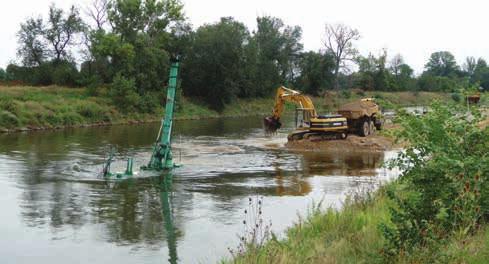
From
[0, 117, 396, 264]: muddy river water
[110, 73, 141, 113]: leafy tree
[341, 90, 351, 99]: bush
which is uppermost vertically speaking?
[341, 90, 351, 99]: bush

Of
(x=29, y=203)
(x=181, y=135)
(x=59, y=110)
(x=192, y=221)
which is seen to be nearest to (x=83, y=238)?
(x=192, y=221)

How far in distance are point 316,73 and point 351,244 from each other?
7520 cm

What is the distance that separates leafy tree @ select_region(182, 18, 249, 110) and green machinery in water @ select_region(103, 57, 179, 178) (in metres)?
43.1

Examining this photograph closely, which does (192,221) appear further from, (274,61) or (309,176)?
(274,61)

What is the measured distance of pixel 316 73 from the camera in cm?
8250

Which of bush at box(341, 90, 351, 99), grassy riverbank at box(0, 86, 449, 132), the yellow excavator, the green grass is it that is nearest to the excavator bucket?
the yellow excavator

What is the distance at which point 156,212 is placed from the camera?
1394 cm

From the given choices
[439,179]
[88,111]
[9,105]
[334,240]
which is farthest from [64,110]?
[439,179]

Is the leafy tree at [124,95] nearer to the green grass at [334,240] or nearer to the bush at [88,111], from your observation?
the bush at [88,111]

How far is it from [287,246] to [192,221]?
4.73 meters

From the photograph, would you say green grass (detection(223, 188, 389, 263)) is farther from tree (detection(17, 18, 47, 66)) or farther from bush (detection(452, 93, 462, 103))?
tree (detection(17, 18, 47, 66))

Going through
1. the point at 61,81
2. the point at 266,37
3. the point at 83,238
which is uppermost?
the point at 266,37

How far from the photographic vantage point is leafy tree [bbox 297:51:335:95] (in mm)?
82938

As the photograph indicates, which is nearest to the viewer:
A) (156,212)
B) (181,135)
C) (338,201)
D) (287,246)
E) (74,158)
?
(287,246)
